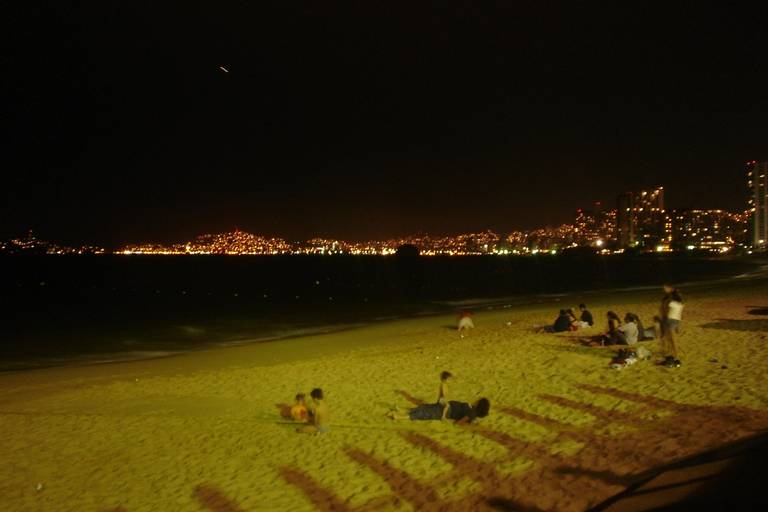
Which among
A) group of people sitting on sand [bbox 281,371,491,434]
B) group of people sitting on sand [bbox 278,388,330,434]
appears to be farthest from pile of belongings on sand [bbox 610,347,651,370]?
group of people sitting on sand [bbox 278,388,330,434]

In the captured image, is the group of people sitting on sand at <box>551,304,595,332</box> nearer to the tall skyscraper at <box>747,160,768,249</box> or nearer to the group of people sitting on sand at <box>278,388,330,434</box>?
the group of people sitting on sand at <box>278,388,330,434</box>

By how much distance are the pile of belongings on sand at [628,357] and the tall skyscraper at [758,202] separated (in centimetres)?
17011

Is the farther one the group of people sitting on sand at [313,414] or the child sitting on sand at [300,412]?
the child sitting on sand at [300,412]

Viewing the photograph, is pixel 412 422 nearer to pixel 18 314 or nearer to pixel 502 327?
pixel 502 327

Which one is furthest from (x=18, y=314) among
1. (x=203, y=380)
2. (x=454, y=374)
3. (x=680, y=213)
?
(x=680, y=213)

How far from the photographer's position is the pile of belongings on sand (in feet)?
40.5

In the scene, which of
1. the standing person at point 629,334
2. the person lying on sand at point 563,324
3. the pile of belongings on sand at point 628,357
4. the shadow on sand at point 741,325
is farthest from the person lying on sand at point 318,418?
the shadow on sand at point 741,325

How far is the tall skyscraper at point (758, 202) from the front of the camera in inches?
6235

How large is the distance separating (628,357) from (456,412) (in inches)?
181

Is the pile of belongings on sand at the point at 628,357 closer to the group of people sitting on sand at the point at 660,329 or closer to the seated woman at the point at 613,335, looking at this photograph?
the group of people sitting on sand at the point at 660,329

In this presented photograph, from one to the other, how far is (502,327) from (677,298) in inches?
368

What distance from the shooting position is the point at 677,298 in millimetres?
13461

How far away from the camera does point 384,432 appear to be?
9.73 m

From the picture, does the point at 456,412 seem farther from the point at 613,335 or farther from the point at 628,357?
the point at 613,335
